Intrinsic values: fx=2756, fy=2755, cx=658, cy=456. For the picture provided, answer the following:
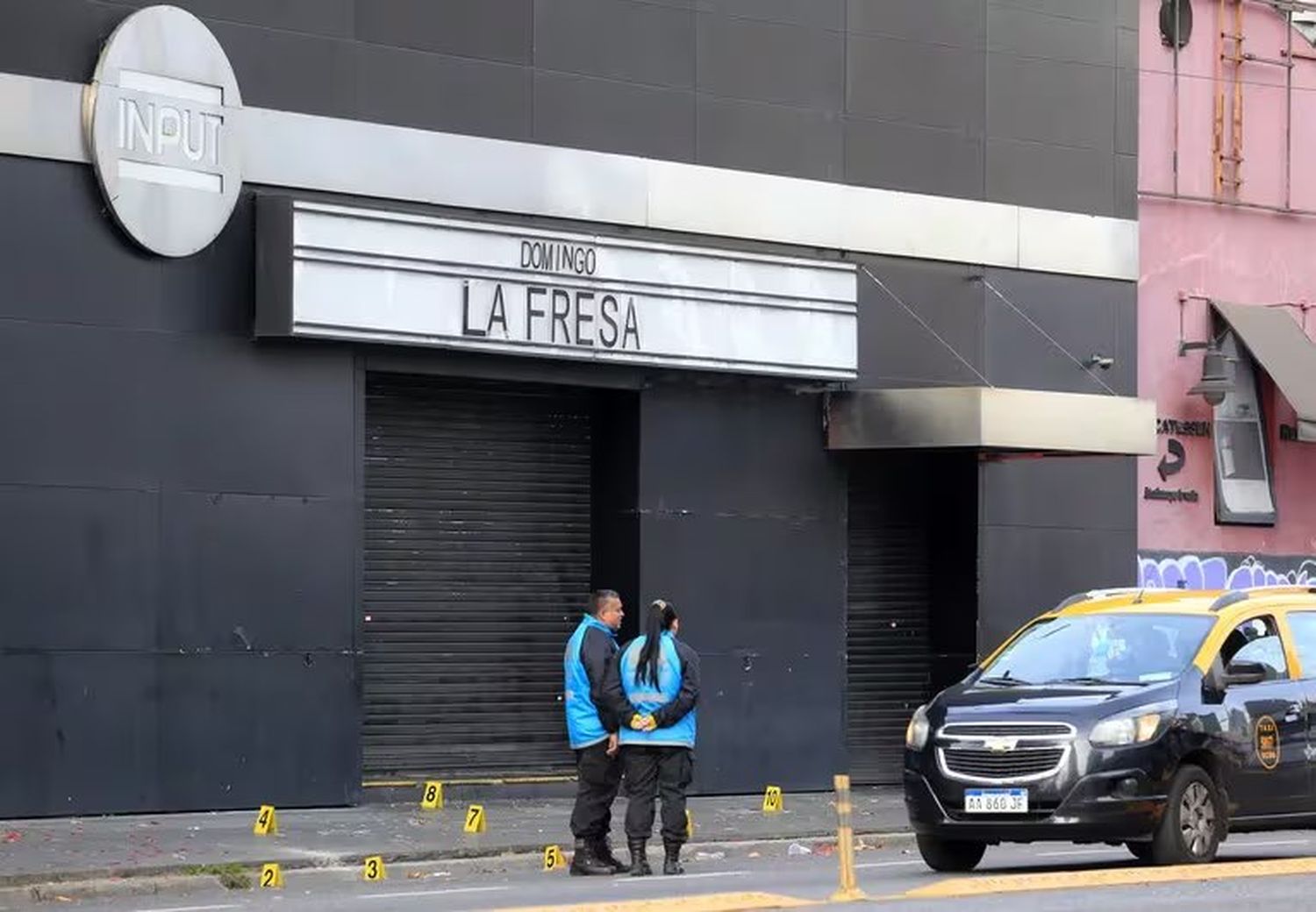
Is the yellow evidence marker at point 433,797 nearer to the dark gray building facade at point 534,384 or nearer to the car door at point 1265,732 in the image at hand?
the dark gray building facade at point 534,384

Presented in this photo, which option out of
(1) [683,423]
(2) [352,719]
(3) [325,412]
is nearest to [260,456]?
(3) [325,412]

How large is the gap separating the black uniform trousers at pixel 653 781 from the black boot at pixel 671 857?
0.13 metres

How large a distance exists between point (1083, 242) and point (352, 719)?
9.86 m

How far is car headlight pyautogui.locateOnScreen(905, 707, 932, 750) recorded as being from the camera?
1766cm

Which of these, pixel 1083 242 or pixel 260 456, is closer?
pixel 260 456

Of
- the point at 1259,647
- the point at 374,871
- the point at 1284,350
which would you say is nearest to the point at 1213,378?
the point at 1284,350

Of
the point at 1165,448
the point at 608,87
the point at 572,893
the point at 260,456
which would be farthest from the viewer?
the point at 1165,448

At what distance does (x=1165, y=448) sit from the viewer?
29453 mm

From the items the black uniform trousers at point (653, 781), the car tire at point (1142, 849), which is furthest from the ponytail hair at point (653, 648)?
the car tire at point (1142, 849)

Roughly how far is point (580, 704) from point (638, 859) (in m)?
1.11

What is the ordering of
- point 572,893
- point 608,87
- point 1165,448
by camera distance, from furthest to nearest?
point 1165,448, point 608,87, point 572,893

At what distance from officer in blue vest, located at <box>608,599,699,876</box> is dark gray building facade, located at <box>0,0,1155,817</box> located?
A: 192 inches

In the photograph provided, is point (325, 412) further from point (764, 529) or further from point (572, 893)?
point (572, 893)

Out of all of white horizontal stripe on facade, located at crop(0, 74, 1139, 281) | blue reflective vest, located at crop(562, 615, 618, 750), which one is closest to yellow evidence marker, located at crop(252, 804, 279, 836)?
blue reflective vest, located at crop(562, 615, 618, 750)
